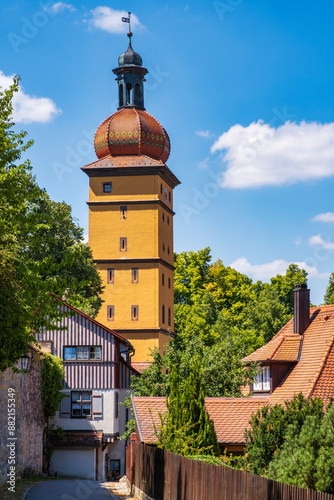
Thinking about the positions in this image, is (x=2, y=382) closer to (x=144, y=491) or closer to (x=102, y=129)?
(x=144, y=491)

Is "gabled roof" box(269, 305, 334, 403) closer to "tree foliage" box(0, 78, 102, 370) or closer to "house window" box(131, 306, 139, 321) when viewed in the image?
"tree foliage" box(0, 78, 102, 370)

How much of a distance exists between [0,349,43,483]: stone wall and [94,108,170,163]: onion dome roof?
126ft

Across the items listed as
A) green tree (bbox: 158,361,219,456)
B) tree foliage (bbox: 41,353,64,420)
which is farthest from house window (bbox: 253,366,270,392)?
green tree (bbox: 158,361,219,456)

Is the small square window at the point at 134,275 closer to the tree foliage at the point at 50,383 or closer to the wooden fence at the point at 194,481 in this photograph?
the tree foliage at the point at 50,383

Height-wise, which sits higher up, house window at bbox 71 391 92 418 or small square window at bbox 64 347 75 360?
small square window at bbox 64 347 75 360

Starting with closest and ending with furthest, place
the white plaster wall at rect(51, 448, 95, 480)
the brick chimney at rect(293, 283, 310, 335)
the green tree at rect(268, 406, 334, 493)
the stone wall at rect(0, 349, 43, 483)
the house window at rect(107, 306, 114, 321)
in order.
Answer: the green tree at rect(268, 406, 334, 493)
the stone wall at rect(0, 349, 43, 483)
the brick chimney at rect(293, 283, 310, 335)
the white plaster wall at rect(51, 448, 95, 480)
the house window at rect(107, 306, 114, 321)

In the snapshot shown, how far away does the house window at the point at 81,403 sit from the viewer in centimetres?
4781

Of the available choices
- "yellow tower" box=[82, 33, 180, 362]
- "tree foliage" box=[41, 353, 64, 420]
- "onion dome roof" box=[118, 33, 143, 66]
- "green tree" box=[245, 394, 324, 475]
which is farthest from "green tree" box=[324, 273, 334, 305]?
"green tree" box=[245, 394, 324, 475]

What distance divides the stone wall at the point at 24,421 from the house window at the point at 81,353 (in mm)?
7928

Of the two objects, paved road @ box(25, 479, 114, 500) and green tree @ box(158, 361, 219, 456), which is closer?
green tree @ box(158, 361, 219, 456)

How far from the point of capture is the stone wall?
2833cm

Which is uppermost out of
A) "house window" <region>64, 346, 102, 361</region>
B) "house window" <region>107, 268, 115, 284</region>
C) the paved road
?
"house window" <region>107, 268, 115, 284</region>

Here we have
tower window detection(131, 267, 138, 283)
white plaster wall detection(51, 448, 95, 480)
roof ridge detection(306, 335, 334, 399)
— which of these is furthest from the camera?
tower window detection(131, 267, 138, 283)

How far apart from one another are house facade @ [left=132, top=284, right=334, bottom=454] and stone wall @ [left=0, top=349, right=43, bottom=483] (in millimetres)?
4299
